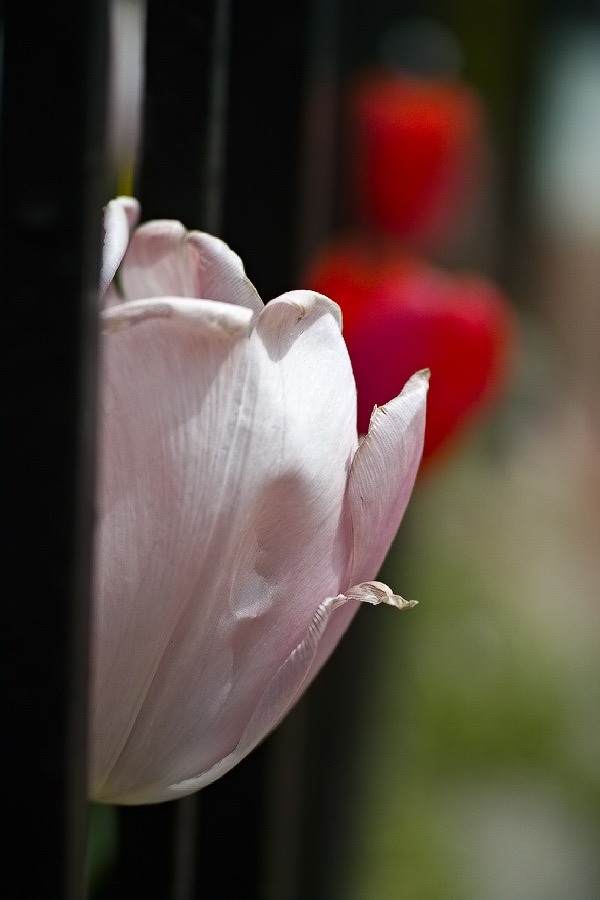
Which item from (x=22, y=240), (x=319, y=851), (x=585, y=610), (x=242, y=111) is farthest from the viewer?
(x=585, y=610)

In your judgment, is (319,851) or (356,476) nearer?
(356,476)

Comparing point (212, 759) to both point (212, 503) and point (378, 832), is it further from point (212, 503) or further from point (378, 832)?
point (378, 832)

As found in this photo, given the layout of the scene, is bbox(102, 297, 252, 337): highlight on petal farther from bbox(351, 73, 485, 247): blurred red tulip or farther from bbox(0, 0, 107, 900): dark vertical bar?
bbox(351, 73, 485, 247): blurred red tulip

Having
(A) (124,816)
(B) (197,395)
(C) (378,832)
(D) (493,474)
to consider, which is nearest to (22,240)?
(B) (197,395)

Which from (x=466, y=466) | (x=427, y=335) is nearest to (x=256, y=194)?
(x=427, y=335)

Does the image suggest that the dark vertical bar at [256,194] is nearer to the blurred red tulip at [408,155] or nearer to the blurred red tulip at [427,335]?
the blurred red tulip at [427,335]

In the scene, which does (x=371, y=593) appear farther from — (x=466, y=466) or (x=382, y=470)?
(x=466, y=466)
